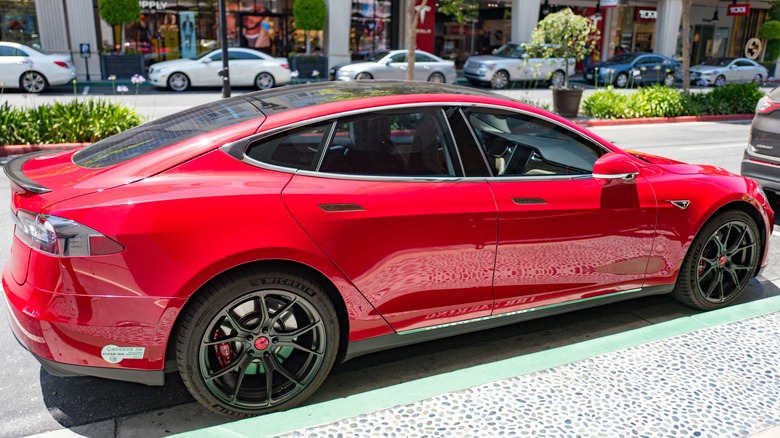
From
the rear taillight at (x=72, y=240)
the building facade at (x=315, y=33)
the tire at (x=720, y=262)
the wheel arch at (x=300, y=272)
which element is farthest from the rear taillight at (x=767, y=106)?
the building facade at (x=315, y=33)

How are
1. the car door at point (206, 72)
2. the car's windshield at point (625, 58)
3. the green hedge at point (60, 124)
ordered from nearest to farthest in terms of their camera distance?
the green hedge at point (60, 124) < the car door at point (206, 72) < the car's windshield at point (625, 58)

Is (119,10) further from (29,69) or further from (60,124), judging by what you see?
(60,124)

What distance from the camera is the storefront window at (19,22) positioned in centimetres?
2388

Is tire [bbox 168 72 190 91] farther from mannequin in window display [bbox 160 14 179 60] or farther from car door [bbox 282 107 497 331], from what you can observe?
car door [bbox 282 107 497 331]

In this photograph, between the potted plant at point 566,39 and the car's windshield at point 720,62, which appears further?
the car's windshield at point 720,62

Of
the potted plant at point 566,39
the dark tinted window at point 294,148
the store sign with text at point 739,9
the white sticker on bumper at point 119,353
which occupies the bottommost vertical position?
the white sticker on bumper at point 119,353

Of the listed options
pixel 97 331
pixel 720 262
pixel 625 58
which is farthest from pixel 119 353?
pixel 625 58

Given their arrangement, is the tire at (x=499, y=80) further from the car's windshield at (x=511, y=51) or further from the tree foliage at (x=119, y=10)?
the tree foliage at (x=119, y=10)

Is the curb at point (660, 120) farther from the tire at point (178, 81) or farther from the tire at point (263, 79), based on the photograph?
the tire at point (178, 81)

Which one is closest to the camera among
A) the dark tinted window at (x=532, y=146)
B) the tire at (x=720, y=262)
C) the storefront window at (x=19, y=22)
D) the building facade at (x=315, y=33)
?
the dark tinted window at (x=532, y=146)

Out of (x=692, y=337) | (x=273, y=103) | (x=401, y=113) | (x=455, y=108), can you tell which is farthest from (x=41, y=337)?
(x=692, y=337)

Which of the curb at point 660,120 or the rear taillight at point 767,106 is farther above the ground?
the rear taillight at point 767,106

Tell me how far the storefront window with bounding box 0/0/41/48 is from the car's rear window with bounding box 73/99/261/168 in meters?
24.3

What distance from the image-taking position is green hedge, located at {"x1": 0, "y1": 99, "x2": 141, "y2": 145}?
10.4 metres
